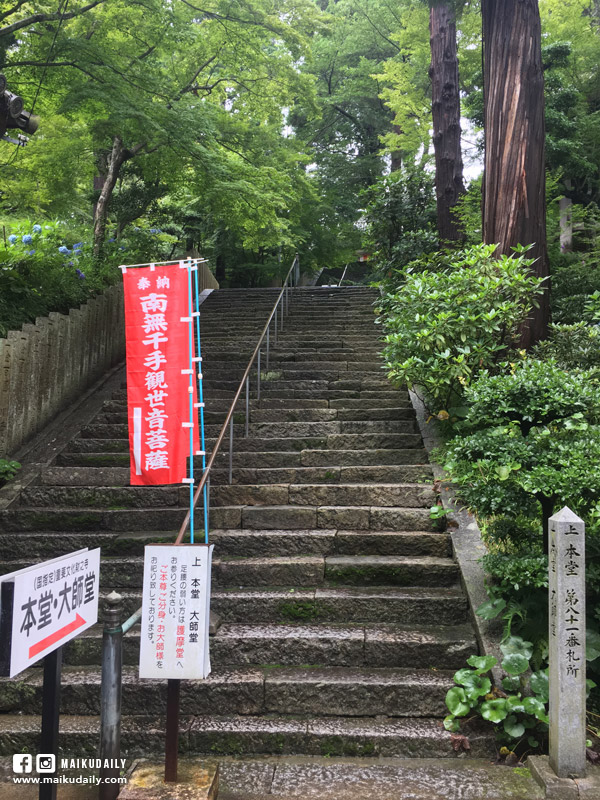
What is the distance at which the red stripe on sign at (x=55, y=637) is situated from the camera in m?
2.35

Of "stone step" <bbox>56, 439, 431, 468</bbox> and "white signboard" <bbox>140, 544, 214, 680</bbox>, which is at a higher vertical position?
"stone step" <bbox>56, 439, 431, 468</bbox>

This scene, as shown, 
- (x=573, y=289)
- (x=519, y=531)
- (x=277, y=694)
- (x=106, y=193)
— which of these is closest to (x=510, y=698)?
(x=519, y=531)

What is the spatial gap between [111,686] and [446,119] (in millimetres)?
11259

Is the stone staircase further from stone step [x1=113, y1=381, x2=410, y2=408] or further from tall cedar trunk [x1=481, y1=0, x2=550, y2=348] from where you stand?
tall cedar trunk [x1=481, y1=0, x2=550, y2=348]

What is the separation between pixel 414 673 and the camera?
3.94m

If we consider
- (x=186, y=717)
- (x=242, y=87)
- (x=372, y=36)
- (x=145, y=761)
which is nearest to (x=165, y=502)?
(x=186, y=717)

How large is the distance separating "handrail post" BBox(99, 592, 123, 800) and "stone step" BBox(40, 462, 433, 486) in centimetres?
321

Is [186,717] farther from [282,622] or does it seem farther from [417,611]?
[417,611]

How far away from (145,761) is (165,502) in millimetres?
2925

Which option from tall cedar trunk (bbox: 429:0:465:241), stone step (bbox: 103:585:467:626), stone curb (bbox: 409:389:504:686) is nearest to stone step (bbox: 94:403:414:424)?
stone curb (bbox: 409:389:504:686)

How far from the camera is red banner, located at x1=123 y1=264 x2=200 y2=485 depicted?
4977 mm

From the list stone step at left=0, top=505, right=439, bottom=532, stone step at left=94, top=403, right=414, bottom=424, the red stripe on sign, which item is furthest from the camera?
stone step at left=94, top=403, right=414, bottom=424

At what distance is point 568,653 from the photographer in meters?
3.06

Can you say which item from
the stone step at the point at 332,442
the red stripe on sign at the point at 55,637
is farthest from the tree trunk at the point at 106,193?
the red stripe on sign at the point at 55,637
